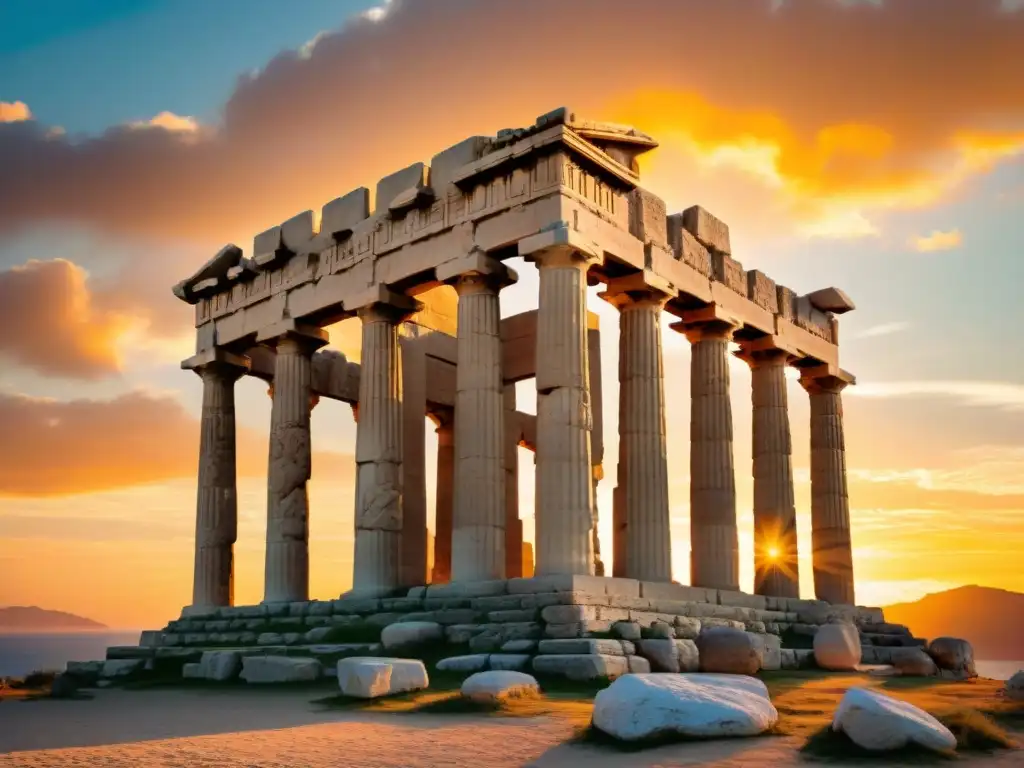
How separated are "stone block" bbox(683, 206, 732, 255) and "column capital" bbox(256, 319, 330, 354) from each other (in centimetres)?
949

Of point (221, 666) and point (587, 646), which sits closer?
point (587, 646)

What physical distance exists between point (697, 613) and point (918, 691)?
606 centimetres

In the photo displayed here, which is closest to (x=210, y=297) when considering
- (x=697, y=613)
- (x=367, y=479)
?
(x=367, y=479)

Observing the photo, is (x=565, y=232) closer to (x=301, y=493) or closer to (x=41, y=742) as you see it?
(x=301, y=493)

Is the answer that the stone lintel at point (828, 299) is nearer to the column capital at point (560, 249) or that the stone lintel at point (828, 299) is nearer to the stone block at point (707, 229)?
the stone block at point (707, 229)

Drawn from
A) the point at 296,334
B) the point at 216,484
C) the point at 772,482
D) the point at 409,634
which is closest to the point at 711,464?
the point at 772,482

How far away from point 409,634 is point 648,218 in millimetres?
10613

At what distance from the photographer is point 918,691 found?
629 inches

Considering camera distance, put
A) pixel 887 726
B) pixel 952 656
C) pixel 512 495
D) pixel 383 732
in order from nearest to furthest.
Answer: pixel 887 726
pixel 383 732
pixel 952 656
pixel 512 495

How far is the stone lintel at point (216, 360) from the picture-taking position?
2992cm

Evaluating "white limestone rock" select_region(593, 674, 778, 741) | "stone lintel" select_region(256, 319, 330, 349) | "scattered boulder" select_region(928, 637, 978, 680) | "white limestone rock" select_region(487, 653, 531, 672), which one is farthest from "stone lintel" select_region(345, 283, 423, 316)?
"white limestone rock" select_region(593, 674, 778, 741)

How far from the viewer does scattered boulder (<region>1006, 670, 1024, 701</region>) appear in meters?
14.1

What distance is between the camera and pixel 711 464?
25.8m

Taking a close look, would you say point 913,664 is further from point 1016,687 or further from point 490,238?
point 490,238
